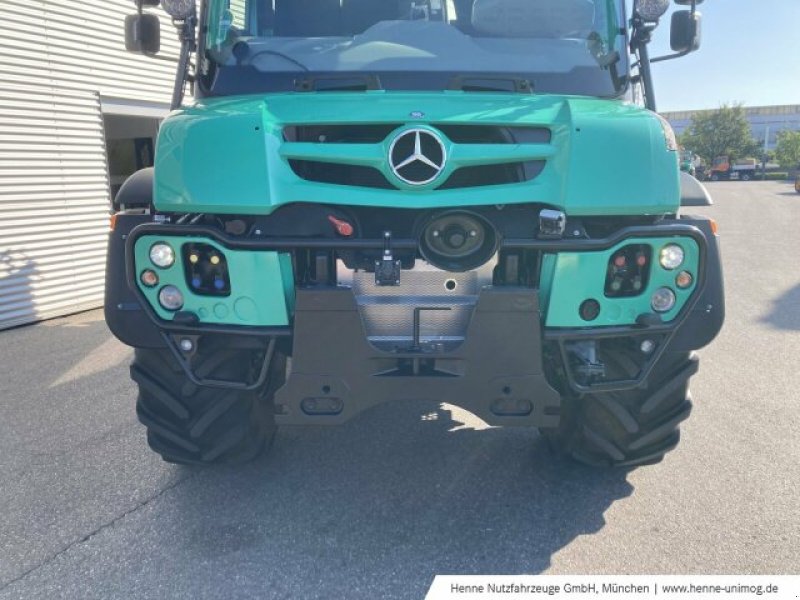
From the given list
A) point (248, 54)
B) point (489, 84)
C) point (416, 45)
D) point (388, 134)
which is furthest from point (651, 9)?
point (248, 54)

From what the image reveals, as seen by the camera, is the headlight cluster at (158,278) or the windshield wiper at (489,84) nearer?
the headlight cluster at (158,278)

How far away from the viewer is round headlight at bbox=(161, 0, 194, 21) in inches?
134

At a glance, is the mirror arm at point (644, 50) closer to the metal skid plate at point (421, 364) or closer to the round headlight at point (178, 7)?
the metal skid plate at point (421, 364)

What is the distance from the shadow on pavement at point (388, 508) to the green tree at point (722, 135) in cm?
7062

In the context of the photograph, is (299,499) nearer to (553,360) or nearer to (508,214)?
(553,360)

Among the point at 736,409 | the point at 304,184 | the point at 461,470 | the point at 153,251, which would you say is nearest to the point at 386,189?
the point at 304,184

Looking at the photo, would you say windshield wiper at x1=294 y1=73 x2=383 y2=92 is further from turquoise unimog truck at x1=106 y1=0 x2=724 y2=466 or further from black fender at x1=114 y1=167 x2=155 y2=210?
black fender at x1=114 y1=167 x2=155 y2=210

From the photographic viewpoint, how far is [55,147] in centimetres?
780

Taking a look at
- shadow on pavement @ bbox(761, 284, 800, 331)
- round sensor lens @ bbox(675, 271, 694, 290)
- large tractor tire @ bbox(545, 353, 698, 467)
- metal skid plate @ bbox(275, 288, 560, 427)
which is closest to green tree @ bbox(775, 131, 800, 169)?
shadow on pavement @ bbox(761, 284, 800, 331)

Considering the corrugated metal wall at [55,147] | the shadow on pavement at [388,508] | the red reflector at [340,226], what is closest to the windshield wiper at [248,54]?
the red reflector at [340,226]

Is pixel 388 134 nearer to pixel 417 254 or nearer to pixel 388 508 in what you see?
pixel 417 254

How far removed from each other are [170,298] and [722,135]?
73931mm

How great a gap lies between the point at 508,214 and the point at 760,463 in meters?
2.29

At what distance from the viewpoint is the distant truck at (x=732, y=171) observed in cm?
5719
